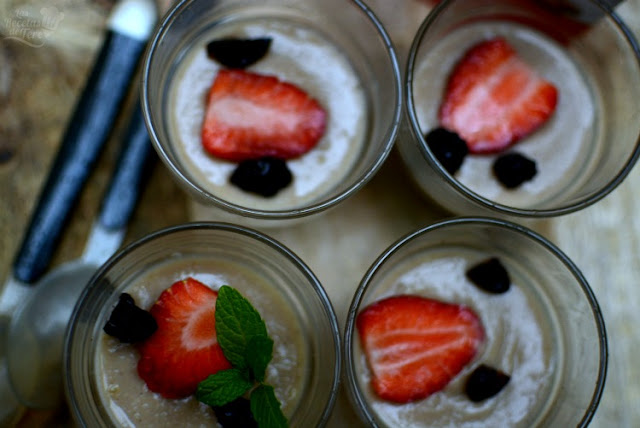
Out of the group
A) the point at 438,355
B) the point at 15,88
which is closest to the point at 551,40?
the point at 438,355

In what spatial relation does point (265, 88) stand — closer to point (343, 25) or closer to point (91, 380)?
point (343, 25)

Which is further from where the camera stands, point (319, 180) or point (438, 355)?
point (319, 180)

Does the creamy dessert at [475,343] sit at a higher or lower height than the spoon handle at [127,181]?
higher

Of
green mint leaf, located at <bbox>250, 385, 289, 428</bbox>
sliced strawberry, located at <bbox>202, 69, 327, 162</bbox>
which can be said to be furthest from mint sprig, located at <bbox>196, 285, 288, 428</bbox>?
sliced strawberry, located at <bbox>202, 69, 327, 162</bbox>

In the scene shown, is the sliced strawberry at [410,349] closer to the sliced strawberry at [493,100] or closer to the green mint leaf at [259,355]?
the green mint leaf at [259,355]

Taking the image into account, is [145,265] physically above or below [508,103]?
below

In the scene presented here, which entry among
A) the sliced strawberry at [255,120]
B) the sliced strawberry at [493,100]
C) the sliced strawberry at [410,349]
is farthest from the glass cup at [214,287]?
the sliced strawberry at [493,100]

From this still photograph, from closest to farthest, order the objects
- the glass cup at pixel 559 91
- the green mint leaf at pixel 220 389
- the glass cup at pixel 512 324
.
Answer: the green mint leaf at pixel 220 389
the glass cup at pixel 512 324
the glass cup at pixel 559 91
